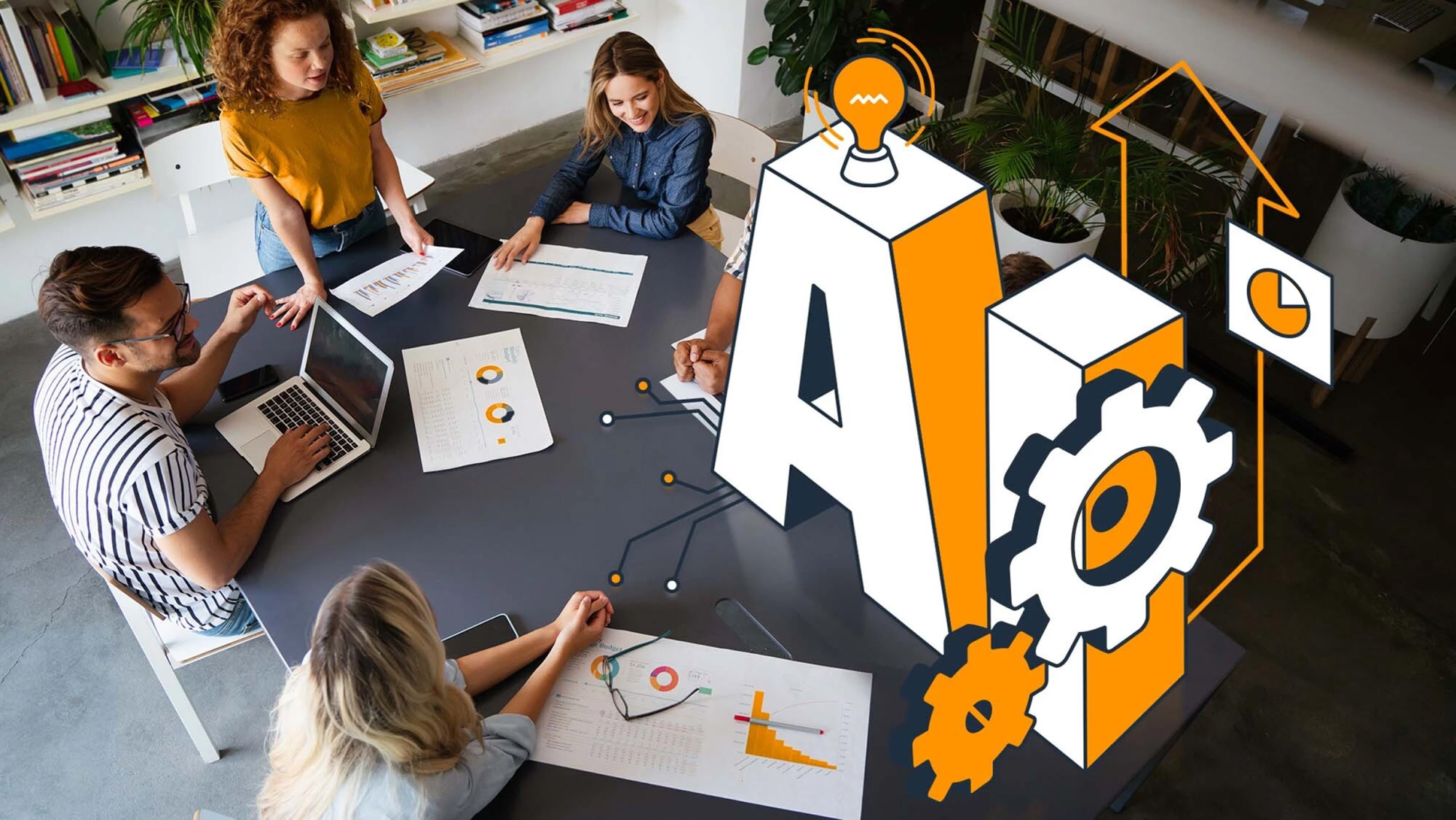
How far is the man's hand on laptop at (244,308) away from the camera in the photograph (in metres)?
2.22

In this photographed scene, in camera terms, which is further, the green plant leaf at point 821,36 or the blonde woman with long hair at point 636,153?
the green plant leaf at point 821,36

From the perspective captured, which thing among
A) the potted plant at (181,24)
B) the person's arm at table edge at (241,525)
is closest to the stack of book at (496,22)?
the potted plant at (181,24)

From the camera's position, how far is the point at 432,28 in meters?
4.15

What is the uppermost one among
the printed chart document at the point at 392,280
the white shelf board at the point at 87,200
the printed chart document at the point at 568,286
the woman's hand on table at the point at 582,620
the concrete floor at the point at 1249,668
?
the printed chart document at the point at 568,286

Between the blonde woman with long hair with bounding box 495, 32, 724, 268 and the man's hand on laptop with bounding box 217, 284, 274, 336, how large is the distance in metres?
0.55

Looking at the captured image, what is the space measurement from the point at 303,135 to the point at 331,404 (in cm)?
→ 75

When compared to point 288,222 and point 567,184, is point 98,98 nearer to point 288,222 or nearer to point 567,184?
point 288,222

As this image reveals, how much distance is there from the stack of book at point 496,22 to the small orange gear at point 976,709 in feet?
12.5

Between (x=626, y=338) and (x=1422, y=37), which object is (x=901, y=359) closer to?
(x=1422, y=37)

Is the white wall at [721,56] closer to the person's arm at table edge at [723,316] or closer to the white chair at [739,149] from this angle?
the white chair at [739,149]

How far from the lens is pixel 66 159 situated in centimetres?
326

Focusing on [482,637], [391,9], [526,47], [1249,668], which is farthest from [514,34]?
[1249,668]

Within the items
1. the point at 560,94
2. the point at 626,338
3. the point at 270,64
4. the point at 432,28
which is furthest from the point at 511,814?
the point at 560,94

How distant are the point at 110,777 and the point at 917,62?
8.58 ft
